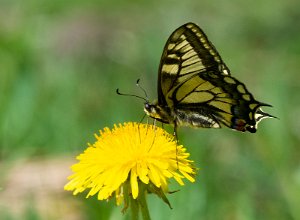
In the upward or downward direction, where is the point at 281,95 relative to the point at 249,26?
downward

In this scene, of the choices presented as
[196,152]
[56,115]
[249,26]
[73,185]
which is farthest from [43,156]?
[249,26]

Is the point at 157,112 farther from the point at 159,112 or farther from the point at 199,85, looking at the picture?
the point at 199,85

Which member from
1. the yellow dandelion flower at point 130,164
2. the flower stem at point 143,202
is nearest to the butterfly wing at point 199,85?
the yellow dandelion flower at point 130,164

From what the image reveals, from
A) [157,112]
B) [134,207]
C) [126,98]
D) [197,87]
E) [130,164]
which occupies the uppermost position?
[126,98]

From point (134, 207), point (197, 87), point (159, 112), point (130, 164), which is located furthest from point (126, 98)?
point (134, 207)

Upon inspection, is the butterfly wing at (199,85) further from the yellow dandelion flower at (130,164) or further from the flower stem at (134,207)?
the flower stem at (134,207)

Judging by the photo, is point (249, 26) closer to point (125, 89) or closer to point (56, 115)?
point (125, 89)
